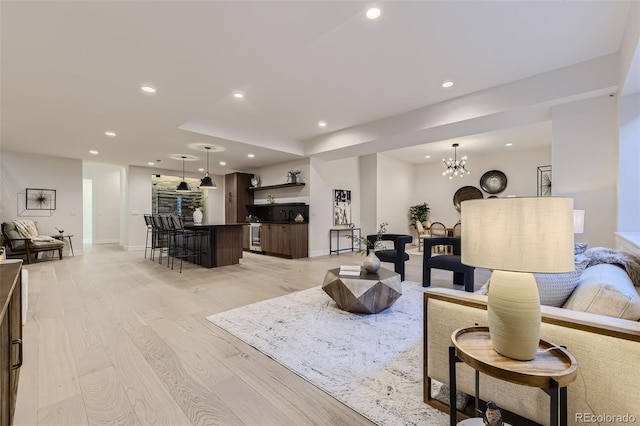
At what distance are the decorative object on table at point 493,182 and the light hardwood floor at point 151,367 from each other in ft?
24.3

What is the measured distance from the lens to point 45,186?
22.9 feet

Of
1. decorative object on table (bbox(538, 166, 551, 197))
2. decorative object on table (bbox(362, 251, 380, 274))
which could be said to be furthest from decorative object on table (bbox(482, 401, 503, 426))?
decorative object on table (bbox(538, 166, 551, 197))

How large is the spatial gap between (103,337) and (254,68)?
9.68 feet

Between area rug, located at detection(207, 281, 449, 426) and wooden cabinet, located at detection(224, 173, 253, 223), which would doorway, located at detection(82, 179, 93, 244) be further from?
area rug, located at detection(207, 281, 449, 426)

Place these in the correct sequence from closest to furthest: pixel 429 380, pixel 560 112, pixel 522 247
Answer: pixel 522 247
pixel 429 380
pixel 560 112

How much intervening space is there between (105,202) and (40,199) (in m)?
3.52

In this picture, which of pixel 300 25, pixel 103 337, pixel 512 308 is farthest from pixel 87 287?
pixel 512 308

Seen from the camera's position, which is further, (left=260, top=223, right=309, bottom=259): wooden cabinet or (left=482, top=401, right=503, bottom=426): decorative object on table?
(left=260, top=223, right=309, bottom=259): wooden cabinet

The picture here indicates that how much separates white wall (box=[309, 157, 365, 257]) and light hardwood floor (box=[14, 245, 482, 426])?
3.29m

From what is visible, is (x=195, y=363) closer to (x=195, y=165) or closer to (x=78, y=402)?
(x=78, y=402)

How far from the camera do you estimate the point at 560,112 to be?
3619 mm

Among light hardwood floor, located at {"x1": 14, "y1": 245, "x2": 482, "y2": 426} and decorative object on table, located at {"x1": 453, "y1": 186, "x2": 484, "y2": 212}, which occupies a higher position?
decorative object on table, located at {"x1": 453, "y1": 186, "x2": 484, "y2": 212}

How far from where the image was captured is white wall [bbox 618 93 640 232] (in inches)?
120

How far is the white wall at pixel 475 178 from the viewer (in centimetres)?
808
